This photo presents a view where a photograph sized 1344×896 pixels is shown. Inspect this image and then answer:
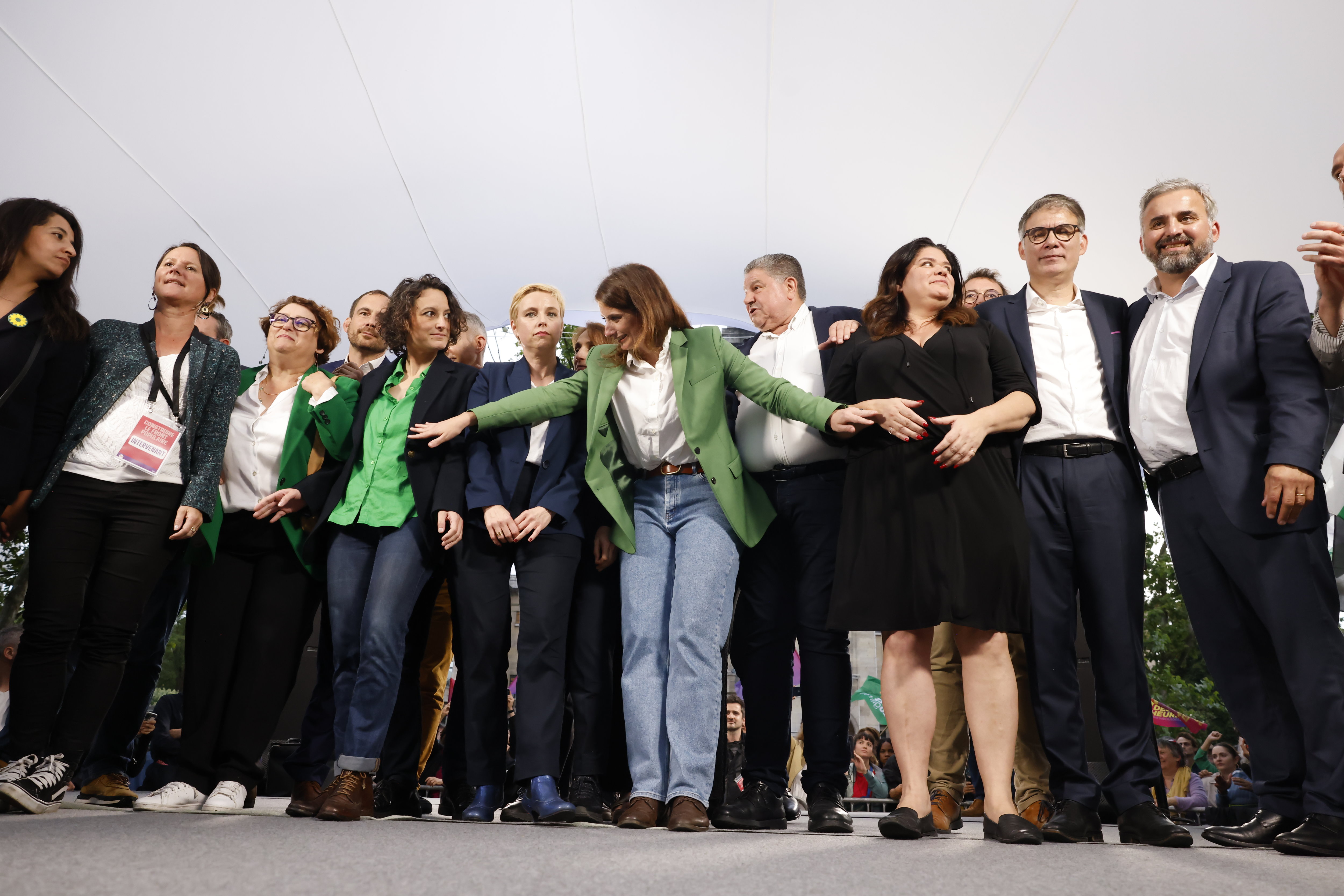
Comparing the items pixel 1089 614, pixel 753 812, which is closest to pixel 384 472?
pixel 753 812

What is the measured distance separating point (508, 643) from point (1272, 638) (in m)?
2.53

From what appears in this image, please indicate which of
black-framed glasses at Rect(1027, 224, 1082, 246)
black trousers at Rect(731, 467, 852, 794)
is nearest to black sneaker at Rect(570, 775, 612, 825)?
black trousers at Rect(731, 467, 852, 794)

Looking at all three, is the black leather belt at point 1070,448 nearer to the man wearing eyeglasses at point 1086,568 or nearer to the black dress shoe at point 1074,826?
the man wearing eyeglasses at point 1086,568

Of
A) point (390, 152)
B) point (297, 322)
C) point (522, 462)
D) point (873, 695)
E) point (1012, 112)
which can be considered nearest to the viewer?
point (522, 462)

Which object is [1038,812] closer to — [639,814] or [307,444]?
[639,814]

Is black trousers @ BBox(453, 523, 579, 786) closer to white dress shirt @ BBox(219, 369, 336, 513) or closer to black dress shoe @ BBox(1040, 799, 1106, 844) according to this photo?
white dress shirt @ BBox(219, 369, 336, 513)

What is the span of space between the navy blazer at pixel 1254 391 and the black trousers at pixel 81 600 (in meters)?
3.51

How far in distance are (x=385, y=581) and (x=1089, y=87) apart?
26.1 ft

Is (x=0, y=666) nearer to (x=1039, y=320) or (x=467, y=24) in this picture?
(x=1039, y=320)

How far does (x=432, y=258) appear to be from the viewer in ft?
42.4

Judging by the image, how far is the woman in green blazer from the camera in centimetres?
302

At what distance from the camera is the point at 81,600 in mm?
3029

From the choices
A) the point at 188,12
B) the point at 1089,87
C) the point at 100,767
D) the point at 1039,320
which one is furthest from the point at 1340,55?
the point at 188,12

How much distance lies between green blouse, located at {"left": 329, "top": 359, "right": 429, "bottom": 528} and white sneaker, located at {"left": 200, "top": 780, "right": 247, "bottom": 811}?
3.09 ft
